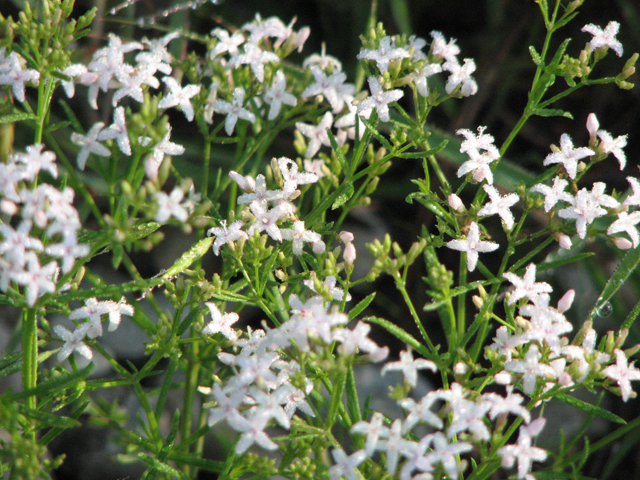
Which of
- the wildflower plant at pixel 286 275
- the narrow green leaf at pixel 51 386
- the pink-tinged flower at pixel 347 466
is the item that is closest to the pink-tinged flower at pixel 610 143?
the wildflower plant at pixel 286 275

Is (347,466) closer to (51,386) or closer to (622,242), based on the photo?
(51,386)

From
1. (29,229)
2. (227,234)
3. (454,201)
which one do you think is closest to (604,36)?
(454,201)

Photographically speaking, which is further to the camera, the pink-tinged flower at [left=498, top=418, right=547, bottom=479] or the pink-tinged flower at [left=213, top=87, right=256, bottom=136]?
the pink-tinged flower at [left=213, top=87, right=256, bottom=136]

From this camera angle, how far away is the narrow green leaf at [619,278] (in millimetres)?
2309

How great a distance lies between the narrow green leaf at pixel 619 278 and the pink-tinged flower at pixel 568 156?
464mm

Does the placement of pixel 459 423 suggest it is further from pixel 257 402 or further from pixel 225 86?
pixel 225 86

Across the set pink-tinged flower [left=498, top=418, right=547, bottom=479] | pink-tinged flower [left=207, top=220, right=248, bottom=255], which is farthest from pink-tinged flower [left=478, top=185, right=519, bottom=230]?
pink-tinged flower [left=207, top=220, right=248, bottom=255]

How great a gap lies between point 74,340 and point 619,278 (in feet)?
6.73

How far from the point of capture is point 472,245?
6.89 ft

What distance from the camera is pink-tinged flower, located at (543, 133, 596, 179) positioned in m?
2.14

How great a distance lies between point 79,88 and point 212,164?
101 cm

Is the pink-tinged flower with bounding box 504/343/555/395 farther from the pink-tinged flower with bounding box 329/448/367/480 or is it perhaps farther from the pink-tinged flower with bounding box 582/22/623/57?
the pink-tinged flower with bounding box 582/22/623/57

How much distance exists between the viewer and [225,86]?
2.45 meters

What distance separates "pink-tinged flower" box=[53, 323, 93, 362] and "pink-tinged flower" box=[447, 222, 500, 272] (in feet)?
4.32
